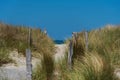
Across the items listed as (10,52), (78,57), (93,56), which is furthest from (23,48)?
(93,56)

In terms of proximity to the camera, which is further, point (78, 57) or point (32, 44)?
point (32, 44)

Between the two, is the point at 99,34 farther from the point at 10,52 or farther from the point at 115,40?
the point at 10,52

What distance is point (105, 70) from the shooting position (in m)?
10.8

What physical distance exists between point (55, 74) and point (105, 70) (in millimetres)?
1805

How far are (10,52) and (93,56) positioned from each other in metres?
6.69

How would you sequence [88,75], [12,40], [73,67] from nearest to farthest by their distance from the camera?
1. [88,75]
2. [73,67]
3. [12,40]

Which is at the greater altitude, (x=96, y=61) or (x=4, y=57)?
(x=4, y=57)

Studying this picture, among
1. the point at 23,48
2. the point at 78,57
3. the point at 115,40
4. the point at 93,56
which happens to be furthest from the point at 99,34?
the point at 93,56

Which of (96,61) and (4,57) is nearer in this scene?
(96,61)

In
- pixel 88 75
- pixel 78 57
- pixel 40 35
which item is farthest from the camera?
pixel 40 35

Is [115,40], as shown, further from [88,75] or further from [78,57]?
[88,75]

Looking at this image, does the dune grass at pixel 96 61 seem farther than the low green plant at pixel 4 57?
No

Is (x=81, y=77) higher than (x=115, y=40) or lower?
lower

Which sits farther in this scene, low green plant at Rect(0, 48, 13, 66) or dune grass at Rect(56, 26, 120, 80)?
low green plant at Rect(0, 48, 13, 66)
